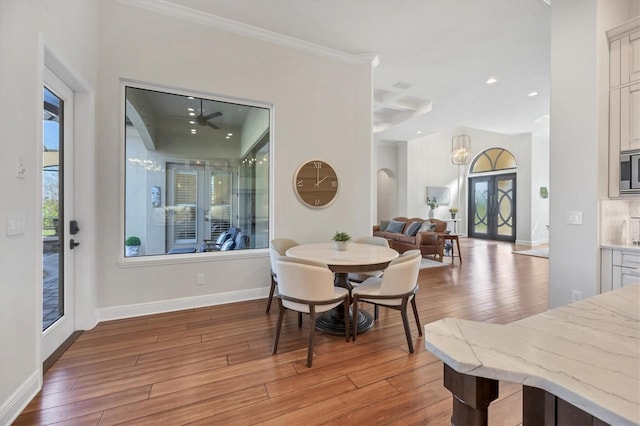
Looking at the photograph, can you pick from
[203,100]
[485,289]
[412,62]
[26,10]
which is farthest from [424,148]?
[26,10]

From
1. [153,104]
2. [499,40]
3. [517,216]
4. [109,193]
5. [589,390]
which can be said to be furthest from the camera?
[517,216]

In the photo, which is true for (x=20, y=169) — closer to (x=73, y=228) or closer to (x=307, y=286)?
(x=73, y=228)

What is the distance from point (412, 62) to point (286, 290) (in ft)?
13.5

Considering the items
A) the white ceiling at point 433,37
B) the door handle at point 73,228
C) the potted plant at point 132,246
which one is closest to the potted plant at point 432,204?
the white ceiling at point 433,37

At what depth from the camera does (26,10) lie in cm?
181

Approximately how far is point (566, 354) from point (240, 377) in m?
2.01

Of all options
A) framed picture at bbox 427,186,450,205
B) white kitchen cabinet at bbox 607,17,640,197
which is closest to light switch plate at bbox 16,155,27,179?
white kitchen cabinet at bbox 607,17,640,197

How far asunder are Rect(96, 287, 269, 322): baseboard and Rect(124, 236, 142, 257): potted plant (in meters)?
0.58

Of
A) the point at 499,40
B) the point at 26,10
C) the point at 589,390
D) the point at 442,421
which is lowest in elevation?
the point at 442,421

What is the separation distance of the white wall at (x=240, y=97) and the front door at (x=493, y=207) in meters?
8.15

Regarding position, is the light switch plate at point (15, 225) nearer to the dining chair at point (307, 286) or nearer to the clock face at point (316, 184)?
the dining chair at point (307, 286)

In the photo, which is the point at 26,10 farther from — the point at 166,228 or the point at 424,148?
the point at 424,148

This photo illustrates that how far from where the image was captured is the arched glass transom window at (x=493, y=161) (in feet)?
33.2

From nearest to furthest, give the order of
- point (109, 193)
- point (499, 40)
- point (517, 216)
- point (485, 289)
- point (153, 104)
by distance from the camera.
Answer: point (109, 193) < point (153, 104) < point (499, 40) < point (485, 289) < point (517, 216)
